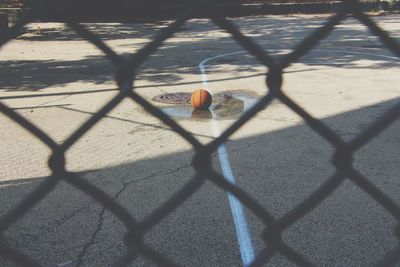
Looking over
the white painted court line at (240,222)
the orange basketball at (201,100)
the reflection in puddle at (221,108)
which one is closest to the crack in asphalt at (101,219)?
the white painted court line at (240,222)

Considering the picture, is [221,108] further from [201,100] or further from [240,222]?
[240,222]

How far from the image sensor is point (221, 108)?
9742 millimetres

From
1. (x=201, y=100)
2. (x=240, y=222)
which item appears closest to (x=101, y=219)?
(x=240, y=222)

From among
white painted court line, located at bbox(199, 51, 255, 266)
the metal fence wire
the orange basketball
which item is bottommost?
the orange basketball

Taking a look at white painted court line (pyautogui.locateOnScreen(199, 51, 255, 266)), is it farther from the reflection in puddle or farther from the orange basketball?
the orange basketball

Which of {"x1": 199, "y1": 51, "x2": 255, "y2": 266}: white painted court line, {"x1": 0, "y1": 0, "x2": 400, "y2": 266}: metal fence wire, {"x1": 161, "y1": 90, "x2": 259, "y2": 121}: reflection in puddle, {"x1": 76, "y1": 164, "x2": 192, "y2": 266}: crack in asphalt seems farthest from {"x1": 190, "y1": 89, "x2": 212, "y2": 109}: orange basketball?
{"x1": 0, "y1": 0, "x2": 400, "y2": 266}: metal fence wire

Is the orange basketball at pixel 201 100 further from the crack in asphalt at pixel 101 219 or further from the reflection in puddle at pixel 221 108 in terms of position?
the crack in asphalt at pixel 101 219

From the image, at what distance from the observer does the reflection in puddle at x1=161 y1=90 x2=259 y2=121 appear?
913 centimetres

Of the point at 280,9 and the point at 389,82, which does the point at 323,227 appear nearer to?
the point at 389,82

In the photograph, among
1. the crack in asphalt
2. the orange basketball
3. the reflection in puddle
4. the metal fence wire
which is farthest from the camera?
the orange basketball

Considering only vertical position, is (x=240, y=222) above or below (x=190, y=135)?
below

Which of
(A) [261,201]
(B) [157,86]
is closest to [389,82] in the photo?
(B) [157,86]

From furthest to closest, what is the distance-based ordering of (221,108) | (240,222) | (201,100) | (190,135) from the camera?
(221,108) < (201,100) < (240,222) < (190,135)

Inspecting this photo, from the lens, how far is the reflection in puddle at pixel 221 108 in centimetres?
913
